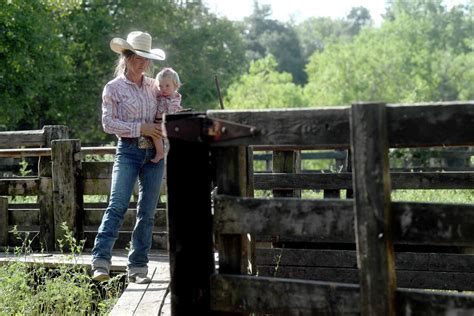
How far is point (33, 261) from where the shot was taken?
8.48m

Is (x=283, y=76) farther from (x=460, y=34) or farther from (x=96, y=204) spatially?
(x=96, y=204)

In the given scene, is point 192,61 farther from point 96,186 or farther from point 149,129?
point 149,129

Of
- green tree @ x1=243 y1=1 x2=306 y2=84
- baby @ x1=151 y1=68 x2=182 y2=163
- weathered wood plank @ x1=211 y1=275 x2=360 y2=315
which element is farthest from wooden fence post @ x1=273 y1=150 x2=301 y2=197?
green tree @ x1=243 y1=1 x2=306 y2=84

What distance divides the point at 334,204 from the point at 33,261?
463 centimetres

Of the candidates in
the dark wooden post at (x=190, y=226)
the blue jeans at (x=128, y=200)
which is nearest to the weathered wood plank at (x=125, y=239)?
the blue jeans at (x=128, y=200)

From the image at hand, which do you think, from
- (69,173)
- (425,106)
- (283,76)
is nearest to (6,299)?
(69,173)

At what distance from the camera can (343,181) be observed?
892 cm

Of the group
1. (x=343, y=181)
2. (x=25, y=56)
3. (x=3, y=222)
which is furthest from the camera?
(x=25, y=56)

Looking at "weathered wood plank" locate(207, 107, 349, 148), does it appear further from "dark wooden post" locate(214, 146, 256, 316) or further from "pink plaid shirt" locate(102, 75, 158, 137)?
"pink plaid shirt" locate(102, 75, 158, 137)

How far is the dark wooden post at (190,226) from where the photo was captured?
489 centimetres

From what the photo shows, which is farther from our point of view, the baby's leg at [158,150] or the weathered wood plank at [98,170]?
the weathered wood plank at [98,170]

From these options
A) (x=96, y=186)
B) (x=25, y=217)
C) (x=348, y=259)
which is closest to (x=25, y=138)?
(x=25, y=217)

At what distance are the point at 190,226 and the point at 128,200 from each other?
247cm

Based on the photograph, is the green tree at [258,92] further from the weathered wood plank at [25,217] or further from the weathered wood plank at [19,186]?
the weathered wood plank at [25,217]
